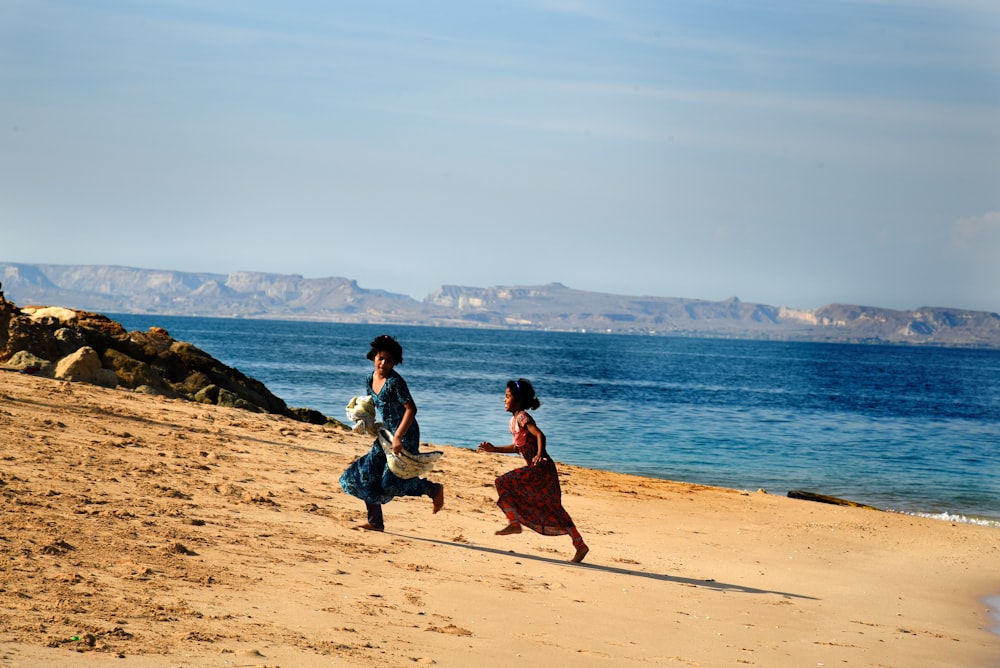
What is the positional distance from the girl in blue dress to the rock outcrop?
9835 millimetres

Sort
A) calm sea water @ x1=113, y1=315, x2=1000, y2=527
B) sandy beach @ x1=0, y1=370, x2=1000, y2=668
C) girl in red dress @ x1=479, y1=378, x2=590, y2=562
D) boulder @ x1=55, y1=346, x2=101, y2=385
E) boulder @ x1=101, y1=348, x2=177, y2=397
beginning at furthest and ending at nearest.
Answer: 1. calm sea water @ x1=113, y1=315, x2=1000, y2=527
2. boulder @ x1=101, y1=348, x2=177, y2=397
3. boulder @ x1=55, y1=346, x2=101, y2=385
4. girl in red dress @ x1=479, y1=378, x2=590, y2=562
5. sandy beach @ x1=0, y1=370, x2=1000, y2=668

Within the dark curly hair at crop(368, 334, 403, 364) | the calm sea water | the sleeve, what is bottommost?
the calm sea water

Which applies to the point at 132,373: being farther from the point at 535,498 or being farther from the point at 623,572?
the point at 623,572

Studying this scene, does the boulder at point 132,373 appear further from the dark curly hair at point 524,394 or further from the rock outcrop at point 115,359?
the dark curly hair at point 524,394

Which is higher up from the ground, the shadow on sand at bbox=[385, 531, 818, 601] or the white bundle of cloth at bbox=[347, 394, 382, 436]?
the white bundle of cloth at bbox=[347, 394, 382, 436]

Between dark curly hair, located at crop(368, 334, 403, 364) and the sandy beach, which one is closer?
the sandy beach

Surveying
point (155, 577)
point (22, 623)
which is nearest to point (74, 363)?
point (155, 577)

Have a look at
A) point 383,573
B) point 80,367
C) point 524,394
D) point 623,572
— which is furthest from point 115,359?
point 383,573

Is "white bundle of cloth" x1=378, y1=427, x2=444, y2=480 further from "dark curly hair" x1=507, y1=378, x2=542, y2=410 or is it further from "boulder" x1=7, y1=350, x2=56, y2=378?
"boulder" x1=7, y1=350, x2=56, y2=378

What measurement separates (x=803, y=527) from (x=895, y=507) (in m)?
5.89

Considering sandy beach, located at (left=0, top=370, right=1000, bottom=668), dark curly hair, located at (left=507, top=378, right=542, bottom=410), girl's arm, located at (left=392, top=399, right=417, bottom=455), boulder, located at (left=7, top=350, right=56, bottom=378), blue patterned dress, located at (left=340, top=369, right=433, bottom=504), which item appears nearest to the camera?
sandy beach, located at (left=0, top=370, right=1000, bottom=668)

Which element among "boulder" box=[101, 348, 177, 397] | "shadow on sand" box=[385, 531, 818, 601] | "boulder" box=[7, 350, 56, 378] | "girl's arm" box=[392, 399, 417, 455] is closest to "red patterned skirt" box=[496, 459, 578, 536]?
"shadow on sand" box=[385, 531, 818, 601]

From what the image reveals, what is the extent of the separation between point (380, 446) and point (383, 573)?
1616 mm

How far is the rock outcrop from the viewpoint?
18.5 metres
